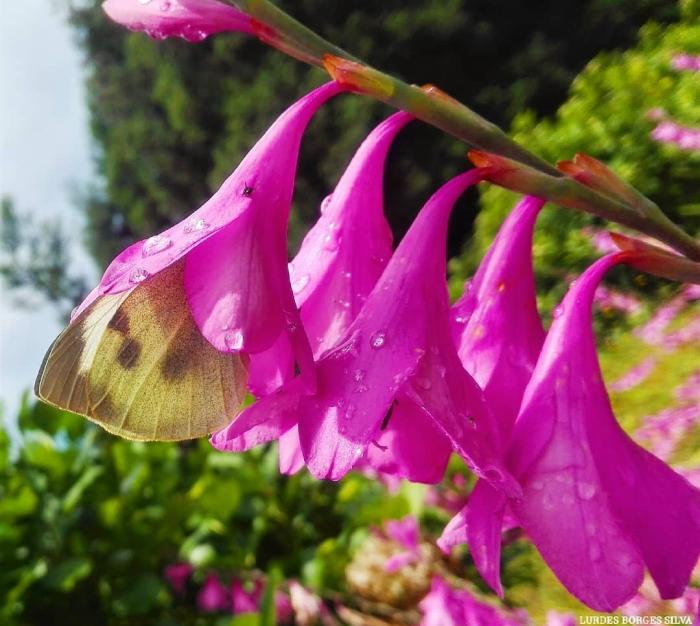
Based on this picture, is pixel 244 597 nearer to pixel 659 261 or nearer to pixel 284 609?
pixel 284 609

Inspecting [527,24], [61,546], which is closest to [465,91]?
[527,24]

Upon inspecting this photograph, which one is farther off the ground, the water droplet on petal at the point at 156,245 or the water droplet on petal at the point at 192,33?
the water droplet on petal at the point at 192,33

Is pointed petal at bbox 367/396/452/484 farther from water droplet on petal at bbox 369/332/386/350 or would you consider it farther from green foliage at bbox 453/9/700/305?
green foliage at bbox 453/9/700/305

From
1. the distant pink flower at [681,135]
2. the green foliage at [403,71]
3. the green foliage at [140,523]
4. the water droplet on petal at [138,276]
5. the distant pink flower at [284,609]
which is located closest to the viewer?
the water droplet on petal at [138,276]

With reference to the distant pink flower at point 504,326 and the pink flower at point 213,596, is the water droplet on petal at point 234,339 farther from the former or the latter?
the pink flower at point 213,596

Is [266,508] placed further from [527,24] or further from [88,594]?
[527,24]

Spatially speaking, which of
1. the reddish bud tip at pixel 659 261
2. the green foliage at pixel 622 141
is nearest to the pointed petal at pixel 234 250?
the reddish bud tip at pixel 659 261

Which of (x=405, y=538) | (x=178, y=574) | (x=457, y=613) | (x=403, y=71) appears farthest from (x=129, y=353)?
(x=403, y=71)

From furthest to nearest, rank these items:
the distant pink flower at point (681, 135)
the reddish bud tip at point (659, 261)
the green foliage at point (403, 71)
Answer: the green foliage at point (403, 71) < the distant pink flower at point (681, 135) < the reddish bud tip at point (659, 261)
